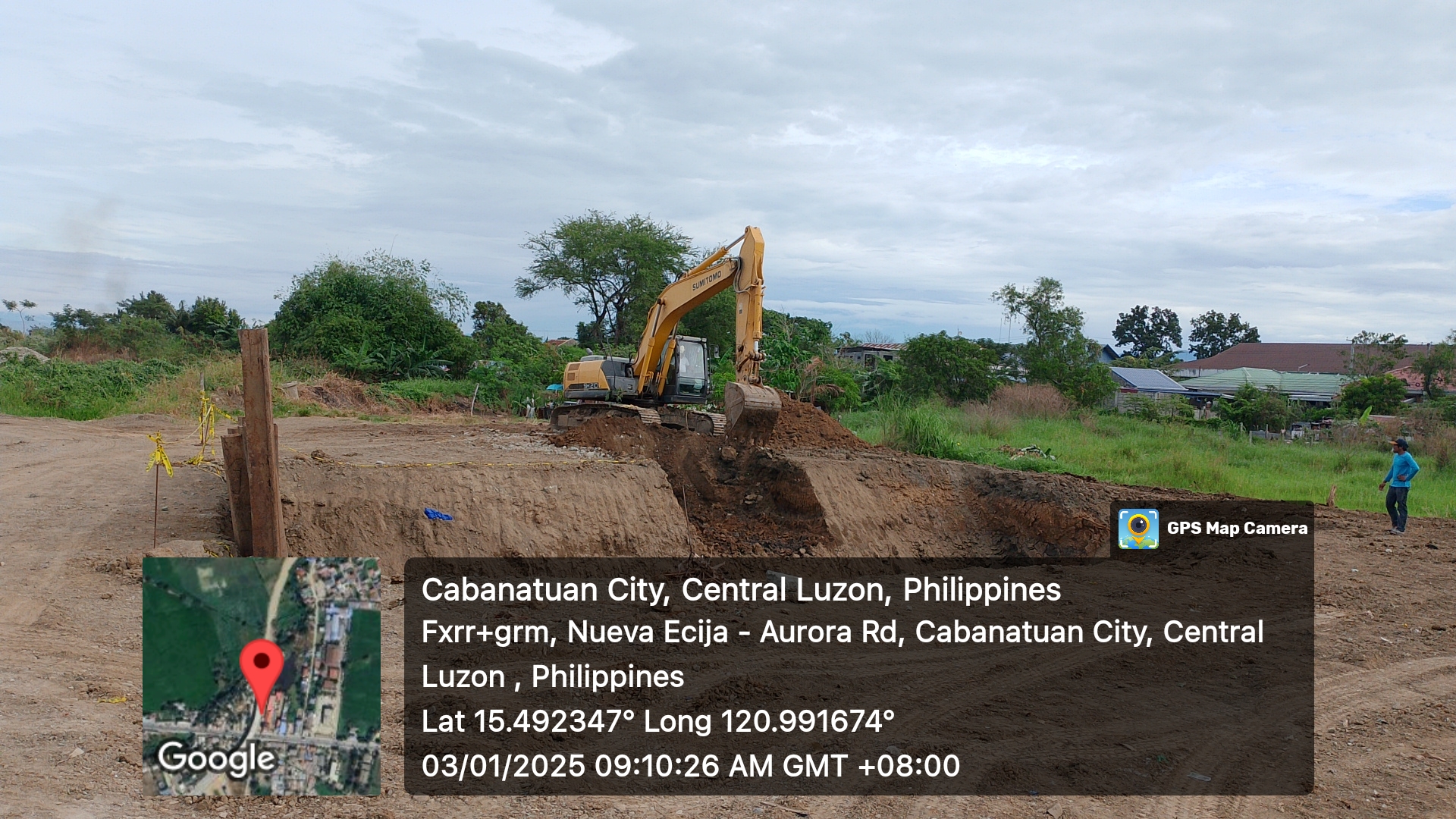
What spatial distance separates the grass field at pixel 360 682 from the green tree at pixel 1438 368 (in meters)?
37.1

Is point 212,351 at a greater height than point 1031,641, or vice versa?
point 212,351

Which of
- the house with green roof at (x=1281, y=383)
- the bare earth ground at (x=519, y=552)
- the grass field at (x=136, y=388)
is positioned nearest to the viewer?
the bare earth ground at (x=519, y=552)

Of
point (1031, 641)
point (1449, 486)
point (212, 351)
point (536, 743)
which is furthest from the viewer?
point (212, 351)

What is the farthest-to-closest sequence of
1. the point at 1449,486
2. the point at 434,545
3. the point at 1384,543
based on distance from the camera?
the point at 1449,486 → the point at 1384,543 → the point at 434,545

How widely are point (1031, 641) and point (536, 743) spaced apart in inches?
171

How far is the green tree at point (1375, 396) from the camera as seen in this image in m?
28.3

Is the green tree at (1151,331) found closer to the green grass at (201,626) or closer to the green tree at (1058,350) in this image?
the green tree at (1058,350)

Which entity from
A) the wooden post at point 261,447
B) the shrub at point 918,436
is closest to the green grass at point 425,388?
the shrub at point 918,436

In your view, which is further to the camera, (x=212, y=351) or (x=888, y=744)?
(x=212, y=351)

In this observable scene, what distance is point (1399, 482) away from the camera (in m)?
12.4

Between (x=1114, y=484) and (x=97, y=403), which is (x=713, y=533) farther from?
(x=97, y=403)

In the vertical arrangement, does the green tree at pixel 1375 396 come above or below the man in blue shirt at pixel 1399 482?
above

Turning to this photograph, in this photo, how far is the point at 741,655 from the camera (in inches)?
264

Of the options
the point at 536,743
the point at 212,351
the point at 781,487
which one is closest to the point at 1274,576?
the point at 781,487
